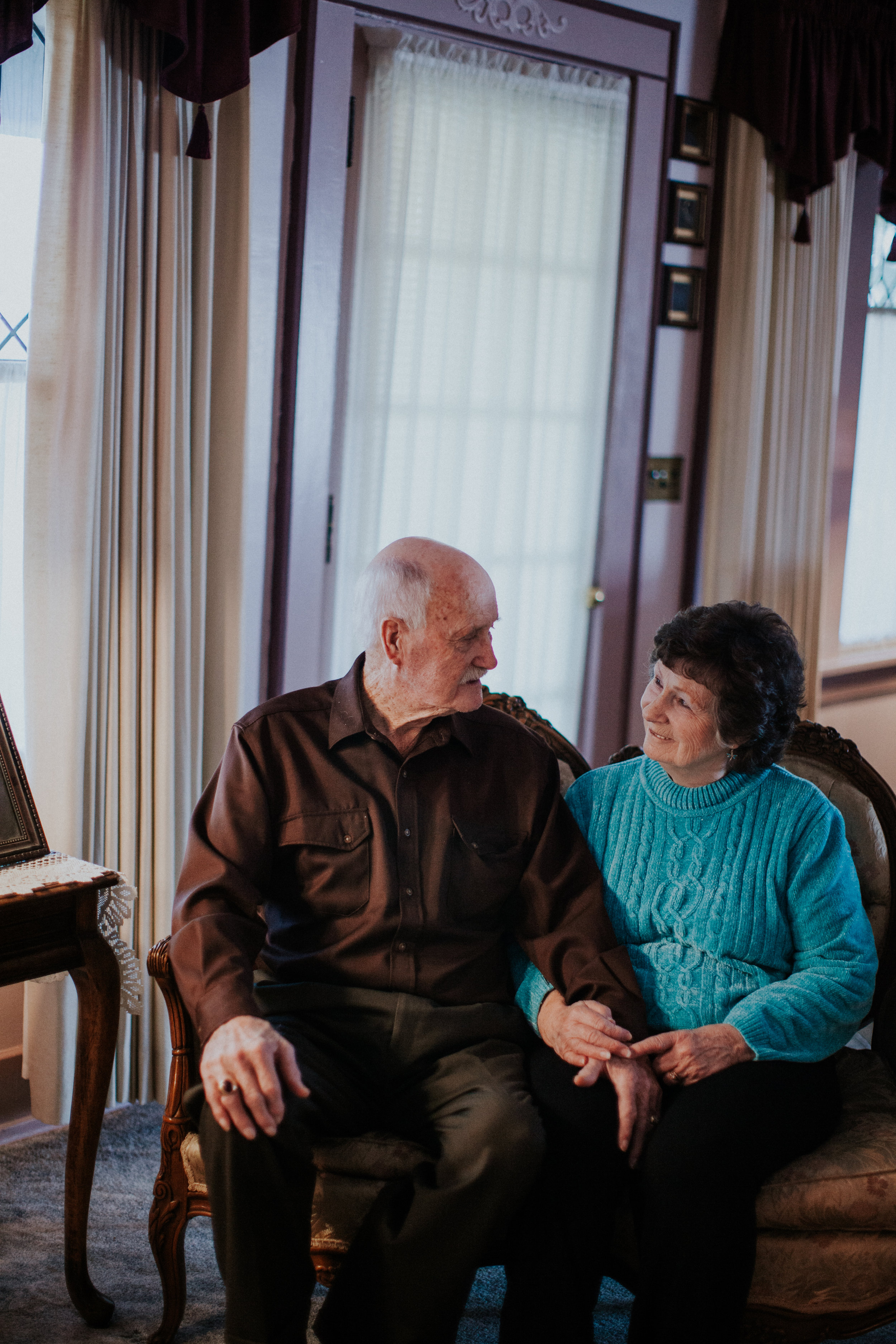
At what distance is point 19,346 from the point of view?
2.28 meters

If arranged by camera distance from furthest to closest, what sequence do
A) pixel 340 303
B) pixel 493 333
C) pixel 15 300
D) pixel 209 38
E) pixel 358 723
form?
pixel 493 333 → pixel 340 303 → pixel 15 300 → pixel 209 38 → pixel 358 723

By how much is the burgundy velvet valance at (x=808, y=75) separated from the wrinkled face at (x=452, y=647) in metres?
1.85

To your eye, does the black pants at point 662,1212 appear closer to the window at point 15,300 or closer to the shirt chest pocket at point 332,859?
the shirt chest pocket at point 332,859

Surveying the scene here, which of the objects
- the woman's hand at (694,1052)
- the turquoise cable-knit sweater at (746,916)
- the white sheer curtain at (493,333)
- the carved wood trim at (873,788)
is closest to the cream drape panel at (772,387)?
the white sheer curtain at (493,333)

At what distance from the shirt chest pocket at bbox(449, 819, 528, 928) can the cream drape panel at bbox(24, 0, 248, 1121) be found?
822 millimetres

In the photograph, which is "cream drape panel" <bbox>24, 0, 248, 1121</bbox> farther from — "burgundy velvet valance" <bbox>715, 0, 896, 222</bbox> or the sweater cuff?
"burgundy velvet valance" <bbox>715, 0, 896, 222</bbox>

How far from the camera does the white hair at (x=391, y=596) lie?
1.81 m

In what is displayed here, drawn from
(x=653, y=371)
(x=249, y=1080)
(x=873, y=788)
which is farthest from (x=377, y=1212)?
(x=653, y=371)

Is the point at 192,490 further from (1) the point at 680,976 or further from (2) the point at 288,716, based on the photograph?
(1) the point at 680,976

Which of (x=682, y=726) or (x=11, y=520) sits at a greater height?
(x=11, y=520)

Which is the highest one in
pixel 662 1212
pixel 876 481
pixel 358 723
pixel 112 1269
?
pixel 876 481

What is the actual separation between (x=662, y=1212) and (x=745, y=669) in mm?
785

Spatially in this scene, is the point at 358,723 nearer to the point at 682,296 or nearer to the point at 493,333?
the point at 493,333

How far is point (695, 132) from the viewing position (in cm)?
302
